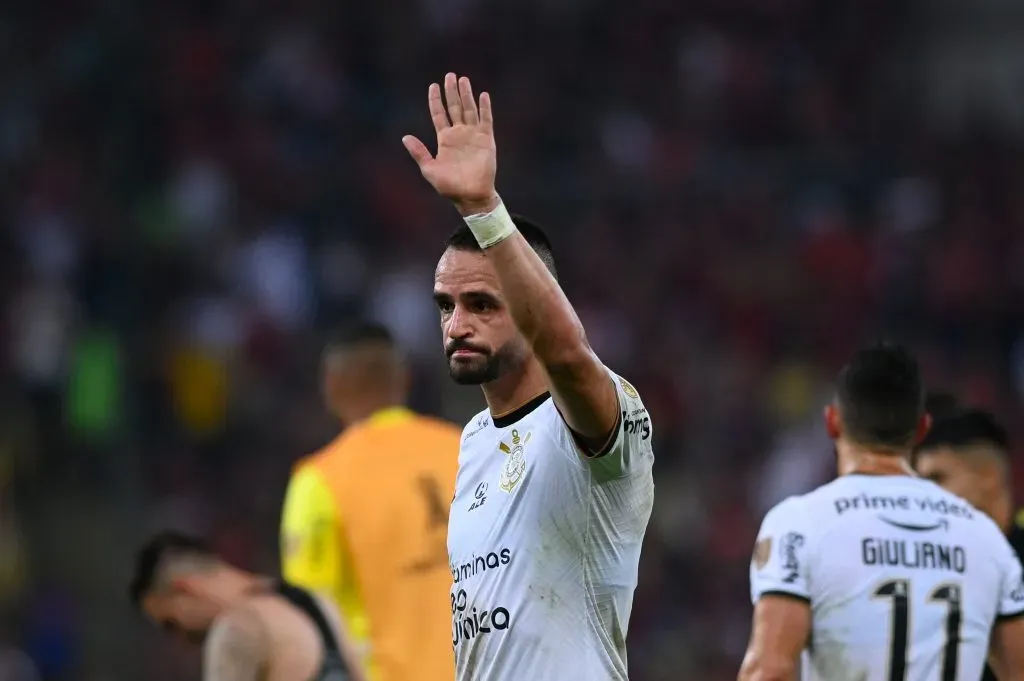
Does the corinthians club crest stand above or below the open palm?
below

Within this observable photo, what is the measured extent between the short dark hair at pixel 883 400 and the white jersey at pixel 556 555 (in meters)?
1.04

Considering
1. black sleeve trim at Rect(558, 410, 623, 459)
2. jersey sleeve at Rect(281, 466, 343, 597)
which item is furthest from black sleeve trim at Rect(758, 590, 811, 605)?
jersey sleeve at Rect(281, 466, 343, 597)

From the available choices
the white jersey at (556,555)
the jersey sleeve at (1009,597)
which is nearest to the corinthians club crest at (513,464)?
the white jersey at (556,555)

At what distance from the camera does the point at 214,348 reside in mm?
15953

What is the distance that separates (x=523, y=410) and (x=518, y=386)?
0.23 feet

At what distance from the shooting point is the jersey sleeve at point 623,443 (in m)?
4.19

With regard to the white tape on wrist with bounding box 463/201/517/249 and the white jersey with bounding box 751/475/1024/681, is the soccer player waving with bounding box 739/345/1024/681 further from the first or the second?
the white tape on wrist with bounding box 463/201/517/249

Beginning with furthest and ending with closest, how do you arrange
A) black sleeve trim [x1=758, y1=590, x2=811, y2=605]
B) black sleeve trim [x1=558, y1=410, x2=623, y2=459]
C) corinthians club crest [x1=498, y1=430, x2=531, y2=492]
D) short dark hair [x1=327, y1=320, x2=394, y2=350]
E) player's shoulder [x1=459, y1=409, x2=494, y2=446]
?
1. short dark hair [x1=327, y1=320, x2=394, y2=350]
2. black sleeve trim [x1=758, y1=590, x2=811, y2=605]
3. player's shoulder [x1=459, y1=409, x2=494, y2=446]
4. corinthians club crest [x1=498, y1=430, x2=531, y2=492]
5. black sleeve trim [x1=558, y1=410, x2=623, y2=459]

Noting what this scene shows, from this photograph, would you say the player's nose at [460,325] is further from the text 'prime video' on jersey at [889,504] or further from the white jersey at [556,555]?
the text 'prime video' on jersey at [889,504]

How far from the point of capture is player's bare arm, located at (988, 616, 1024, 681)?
5184 millimetres

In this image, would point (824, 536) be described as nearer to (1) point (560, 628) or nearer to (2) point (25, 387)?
(1) point (560, 628)

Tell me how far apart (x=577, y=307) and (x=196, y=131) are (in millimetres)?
4485

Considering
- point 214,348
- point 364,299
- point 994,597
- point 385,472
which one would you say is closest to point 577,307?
point 364,299

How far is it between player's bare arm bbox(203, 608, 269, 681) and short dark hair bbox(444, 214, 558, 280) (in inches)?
81.1
